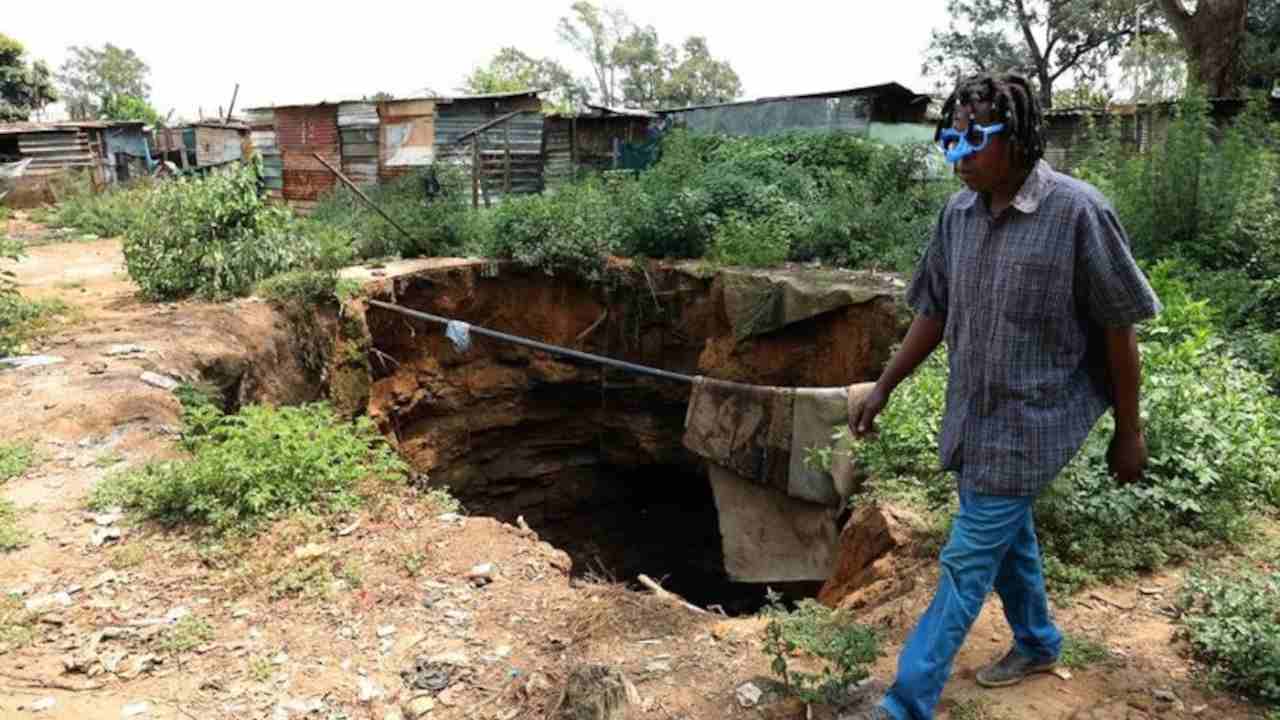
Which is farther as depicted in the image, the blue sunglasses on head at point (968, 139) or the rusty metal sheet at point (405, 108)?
the rusty metal sheet at point (405, 108)

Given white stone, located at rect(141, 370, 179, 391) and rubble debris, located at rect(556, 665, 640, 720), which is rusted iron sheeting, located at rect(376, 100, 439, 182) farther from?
rubble debris, located at rect(556, 665, 640, 720)

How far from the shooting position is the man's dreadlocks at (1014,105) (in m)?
2.07

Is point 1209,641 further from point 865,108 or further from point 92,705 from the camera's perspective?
point 865,108

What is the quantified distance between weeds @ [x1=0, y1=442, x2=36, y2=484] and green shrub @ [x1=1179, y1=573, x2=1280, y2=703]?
546 centimetres

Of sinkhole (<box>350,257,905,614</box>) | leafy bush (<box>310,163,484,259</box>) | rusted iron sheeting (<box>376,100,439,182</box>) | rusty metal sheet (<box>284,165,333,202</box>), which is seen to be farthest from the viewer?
rusty metal sheet (<box>284,165,333,202</box>)

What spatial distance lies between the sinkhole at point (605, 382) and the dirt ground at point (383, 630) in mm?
2987

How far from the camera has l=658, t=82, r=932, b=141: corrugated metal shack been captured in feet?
44.7

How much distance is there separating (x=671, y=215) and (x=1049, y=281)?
7.69 m

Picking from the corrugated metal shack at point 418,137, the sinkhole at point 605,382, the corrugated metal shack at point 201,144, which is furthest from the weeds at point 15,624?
the corrugated metal shack at point 201,144

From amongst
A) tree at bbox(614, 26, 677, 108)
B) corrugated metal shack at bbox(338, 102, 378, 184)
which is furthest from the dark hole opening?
tree at bbox(614, 26, 677, 108)

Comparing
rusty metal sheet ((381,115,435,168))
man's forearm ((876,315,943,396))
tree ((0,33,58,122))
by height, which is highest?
tree ((0,33,58,122))

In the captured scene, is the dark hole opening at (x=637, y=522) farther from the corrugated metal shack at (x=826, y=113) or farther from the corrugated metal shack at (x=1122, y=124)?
the corrugated metal shack at (x=826, y=113)

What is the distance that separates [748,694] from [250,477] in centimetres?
276

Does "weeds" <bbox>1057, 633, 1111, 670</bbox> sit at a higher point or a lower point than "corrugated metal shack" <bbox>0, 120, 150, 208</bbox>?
lower
